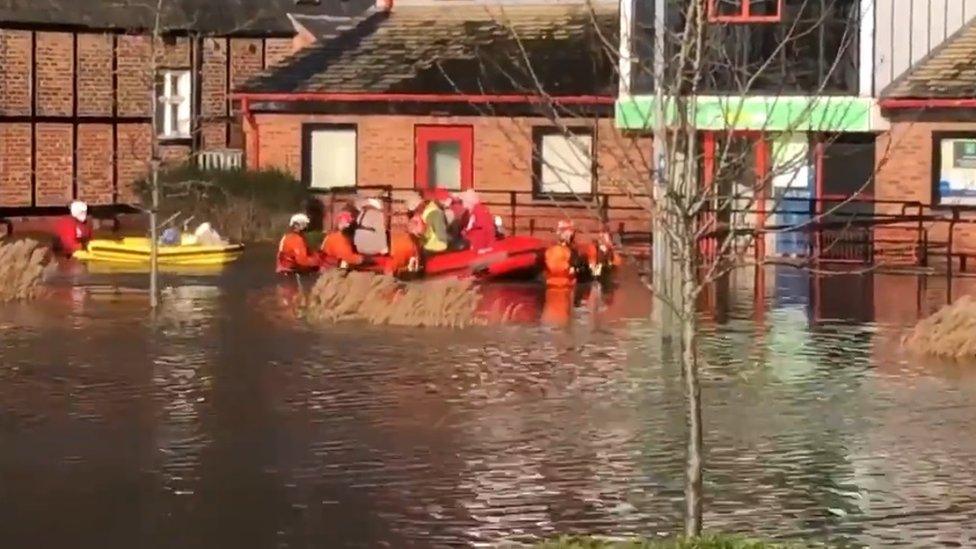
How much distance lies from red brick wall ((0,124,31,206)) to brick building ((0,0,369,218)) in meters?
0.02

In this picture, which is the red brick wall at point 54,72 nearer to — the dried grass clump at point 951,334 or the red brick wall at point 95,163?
the red brick wall at point 95,163

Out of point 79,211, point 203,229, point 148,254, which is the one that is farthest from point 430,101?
point 148,254

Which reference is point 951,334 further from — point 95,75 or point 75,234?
point 95,75

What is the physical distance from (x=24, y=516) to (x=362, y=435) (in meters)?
3.51

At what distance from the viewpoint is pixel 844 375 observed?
19141mm

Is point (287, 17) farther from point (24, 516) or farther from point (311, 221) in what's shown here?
point (24, 516)

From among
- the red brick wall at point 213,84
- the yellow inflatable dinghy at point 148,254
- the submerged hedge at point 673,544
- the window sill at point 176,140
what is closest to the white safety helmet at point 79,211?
the yellow inflatable dinghy at point 148,254

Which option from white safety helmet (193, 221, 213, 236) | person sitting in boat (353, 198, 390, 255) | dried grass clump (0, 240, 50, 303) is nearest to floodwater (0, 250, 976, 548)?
dried grass clump (0, 240, 50, 303)

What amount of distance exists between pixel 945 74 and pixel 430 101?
857 cm

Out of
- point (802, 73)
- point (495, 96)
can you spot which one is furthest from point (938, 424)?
point (495, 96)

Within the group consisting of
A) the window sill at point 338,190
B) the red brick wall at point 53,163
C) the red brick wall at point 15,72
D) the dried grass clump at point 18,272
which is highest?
the red brick wall at point 15,72

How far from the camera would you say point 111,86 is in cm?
4228

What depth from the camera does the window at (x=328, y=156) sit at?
38.8 m

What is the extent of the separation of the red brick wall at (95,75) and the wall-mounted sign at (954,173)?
16469 millimetres
